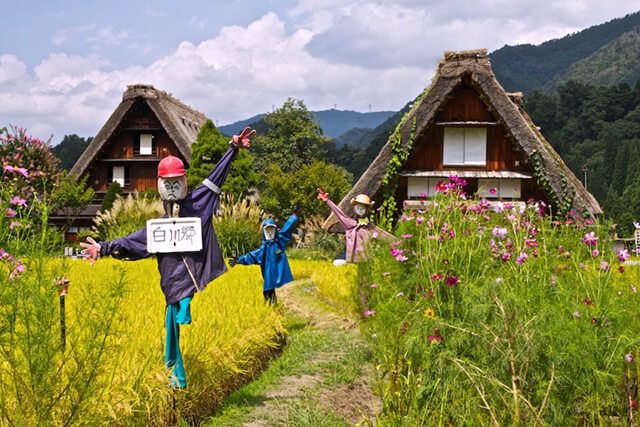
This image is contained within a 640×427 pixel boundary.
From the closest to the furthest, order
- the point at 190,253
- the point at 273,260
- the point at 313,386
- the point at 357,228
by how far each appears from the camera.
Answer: the point at 190,253, the point at 313,386, the point at 273,260, the point at 357,228

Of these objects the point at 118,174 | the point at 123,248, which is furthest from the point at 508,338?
the point at 118,174

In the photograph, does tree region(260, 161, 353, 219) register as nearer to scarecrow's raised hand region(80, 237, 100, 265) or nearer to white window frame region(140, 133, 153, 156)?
white window frame region(140, 133, 153, 156)

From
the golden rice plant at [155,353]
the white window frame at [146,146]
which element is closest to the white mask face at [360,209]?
the golden rice plant at [155,353]

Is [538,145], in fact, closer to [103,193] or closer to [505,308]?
[505,308]

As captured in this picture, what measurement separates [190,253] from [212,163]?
1776 cm

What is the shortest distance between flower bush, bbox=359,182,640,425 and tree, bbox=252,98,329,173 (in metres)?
30.3

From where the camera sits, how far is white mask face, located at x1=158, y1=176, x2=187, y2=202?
14.3 ft

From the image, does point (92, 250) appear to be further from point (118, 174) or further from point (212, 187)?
point (118, 174)

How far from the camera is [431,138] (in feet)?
43.0

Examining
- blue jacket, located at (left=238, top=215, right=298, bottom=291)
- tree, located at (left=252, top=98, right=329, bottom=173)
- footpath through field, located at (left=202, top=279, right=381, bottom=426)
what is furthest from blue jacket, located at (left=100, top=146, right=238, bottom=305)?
tree, located at (left=252, top=98, right=329, bottom=173)

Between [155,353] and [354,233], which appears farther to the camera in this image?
[354,233]

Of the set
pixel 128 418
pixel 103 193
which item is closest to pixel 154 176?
pixel 103 193

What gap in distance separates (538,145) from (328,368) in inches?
322

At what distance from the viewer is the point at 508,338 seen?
3002 mm
